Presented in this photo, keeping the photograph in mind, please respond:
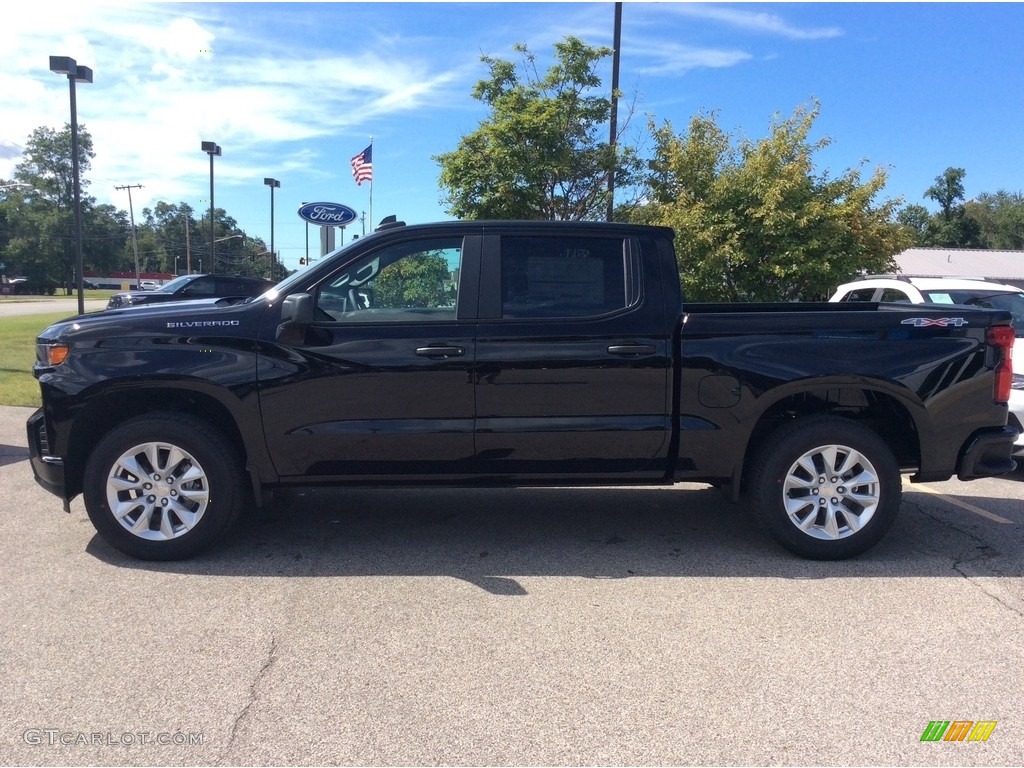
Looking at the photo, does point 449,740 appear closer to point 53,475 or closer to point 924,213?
point 53,475

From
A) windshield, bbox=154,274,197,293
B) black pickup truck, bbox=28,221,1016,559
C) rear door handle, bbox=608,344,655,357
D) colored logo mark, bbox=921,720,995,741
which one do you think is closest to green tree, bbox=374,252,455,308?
black pickup truck, bbox=28,221,1016,559

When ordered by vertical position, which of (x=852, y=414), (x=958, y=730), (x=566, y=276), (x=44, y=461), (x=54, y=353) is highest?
(x=566, y=276)

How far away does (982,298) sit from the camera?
8.77 metres

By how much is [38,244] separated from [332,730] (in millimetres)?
97392

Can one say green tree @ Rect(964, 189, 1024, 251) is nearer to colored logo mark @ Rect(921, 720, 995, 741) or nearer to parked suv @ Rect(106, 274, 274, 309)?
parked suv @ Rect(106, 274, 274, 309)

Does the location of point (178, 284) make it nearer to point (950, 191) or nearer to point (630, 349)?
point (630, 349)

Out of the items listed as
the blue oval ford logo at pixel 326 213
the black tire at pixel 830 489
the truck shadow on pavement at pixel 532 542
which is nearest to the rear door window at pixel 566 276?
the black tire at pixel 830 489

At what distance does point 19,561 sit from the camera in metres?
4.91

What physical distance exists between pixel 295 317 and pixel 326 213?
10068mm

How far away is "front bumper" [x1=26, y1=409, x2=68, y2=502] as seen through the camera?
483 centimetres

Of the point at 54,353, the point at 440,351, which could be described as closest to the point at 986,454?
the point at 440,351

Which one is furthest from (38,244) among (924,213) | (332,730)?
(332,730)

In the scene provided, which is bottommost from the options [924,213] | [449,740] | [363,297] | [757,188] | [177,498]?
[449,740]

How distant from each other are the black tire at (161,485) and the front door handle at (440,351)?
128 cm
